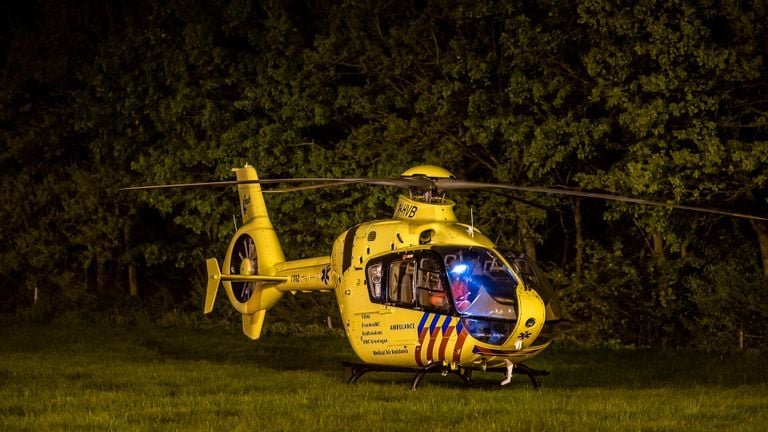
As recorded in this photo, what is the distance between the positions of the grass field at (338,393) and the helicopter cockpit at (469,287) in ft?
3.02

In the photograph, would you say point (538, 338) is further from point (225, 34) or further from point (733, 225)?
point (225, 34)

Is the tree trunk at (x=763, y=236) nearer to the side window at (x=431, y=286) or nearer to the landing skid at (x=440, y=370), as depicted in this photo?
the landing skid at (x=440, y=370)

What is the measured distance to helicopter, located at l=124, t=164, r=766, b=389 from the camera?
16.1 meters

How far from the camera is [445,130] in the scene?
26.7 metres

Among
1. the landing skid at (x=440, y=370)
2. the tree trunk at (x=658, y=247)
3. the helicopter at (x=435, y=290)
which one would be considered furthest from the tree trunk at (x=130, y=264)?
the landing skid at (x=440, y=370)

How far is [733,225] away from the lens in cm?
2592

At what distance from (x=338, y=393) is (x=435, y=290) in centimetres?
178

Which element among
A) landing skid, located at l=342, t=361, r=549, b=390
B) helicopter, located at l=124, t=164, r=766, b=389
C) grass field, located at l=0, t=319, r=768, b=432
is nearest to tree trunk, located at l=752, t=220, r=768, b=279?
grass field, located at l=0, t=319, r=768, b=432

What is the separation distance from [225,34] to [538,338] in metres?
16.2

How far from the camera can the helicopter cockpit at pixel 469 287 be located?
16.0 meters

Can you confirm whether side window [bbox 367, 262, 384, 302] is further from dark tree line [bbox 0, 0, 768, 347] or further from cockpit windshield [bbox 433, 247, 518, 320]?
dark tree line [bbox 0, 0, 768, 347]

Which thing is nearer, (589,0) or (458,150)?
(589,0)

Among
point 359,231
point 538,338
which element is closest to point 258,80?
point 359,231

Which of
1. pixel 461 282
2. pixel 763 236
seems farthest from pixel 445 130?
pixel 461 282
